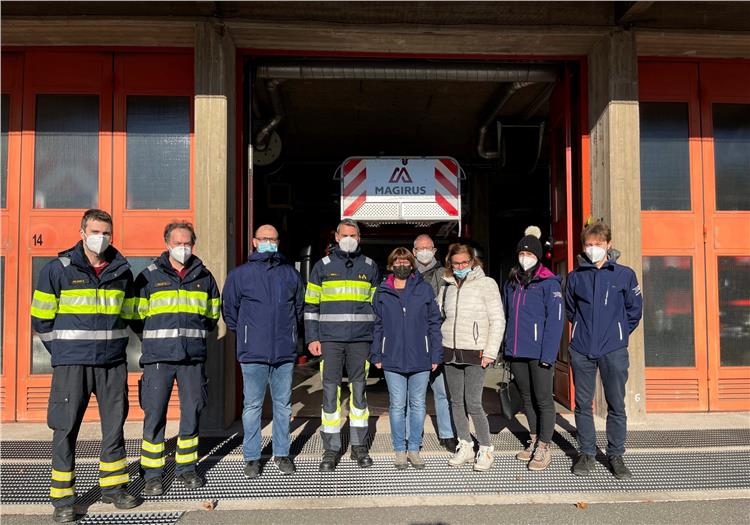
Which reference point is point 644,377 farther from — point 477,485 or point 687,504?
point 477,485

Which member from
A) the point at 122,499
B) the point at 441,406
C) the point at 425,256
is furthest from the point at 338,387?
the point at 122,499

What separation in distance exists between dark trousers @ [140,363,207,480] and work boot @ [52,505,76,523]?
1.61 feet

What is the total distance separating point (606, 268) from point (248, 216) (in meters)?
3.65

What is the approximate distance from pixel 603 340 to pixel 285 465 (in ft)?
8.57

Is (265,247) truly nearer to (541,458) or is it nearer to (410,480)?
(410,480)

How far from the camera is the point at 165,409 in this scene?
3.78 meters

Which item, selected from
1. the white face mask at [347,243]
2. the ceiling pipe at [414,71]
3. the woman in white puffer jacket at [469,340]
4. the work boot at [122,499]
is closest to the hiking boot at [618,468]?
the woman in white puffer jacket at [469,340]

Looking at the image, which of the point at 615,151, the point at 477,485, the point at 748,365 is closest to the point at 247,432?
the point at 477,485

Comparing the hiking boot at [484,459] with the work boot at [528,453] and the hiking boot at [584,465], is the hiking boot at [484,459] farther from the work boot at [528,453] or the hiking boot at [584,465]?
the hiking boot at [584,465]

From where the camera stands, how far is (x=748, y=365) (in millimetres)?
5723

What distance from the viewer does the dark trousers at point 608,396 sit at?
3.99 m

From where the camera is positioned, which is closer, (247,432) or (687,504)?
(687,504)

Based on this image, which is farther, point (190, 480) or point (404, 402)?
point (404, 402)

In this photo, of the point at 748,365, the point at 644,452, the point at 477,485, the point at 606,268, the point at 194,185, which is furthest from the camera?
the point at 748,365
